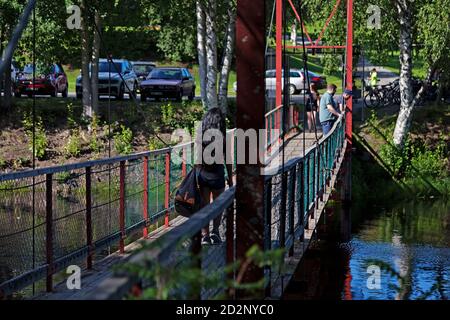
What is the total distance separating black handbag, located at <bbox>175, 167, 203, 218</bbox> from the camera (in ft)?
37.5

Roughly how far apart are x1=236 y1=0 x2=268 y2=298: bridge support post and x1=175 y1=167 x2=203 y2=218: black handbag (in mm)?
3412

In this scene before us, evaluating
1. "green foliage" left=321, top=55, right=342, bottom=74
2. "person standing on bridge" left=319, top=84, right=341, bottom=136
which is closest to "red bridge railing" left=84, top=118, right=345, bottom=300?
"person standing on bridge" left=319, top=84, right=341, bottom=136

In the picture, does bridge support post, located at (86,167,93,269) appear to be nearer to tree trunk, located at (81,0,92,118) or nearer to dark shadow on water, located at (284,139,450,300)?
dark shadow on water, located at (284,139,450,300)

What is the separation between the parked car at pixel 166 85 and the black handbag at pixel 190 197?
26359mm

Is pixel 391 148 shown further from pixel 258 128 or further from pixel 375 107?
pixel 258 128

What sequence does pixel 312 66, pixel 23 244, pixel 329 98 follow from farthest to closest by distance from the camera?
pixel 312 66 → pixel 329 98 → pixel 23 244

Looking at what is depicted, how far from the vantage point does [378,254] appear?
2191 cm

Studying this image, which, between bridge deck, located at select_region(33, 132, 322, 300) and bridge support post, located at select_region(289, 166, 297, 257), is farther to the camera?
bridge support post, located at select_region(289, 166, 297, 257)

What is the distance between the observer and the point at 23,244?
9.97m

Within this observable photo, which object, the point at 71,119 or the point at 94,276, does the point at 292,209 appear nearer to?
the point at 94,276

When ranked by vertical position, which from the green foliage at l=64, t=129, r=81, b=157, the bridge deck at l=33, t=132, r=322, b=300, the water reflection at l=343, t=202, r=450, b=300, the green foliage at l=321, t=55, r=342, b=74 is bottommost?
the water reflection at l=343, t=202, r=450, b=300

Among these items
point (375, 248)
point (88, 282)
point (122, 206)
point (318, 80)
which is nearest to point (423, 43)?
point (375, 248)

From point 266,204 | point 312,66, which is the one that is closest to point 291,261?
point 266,204
